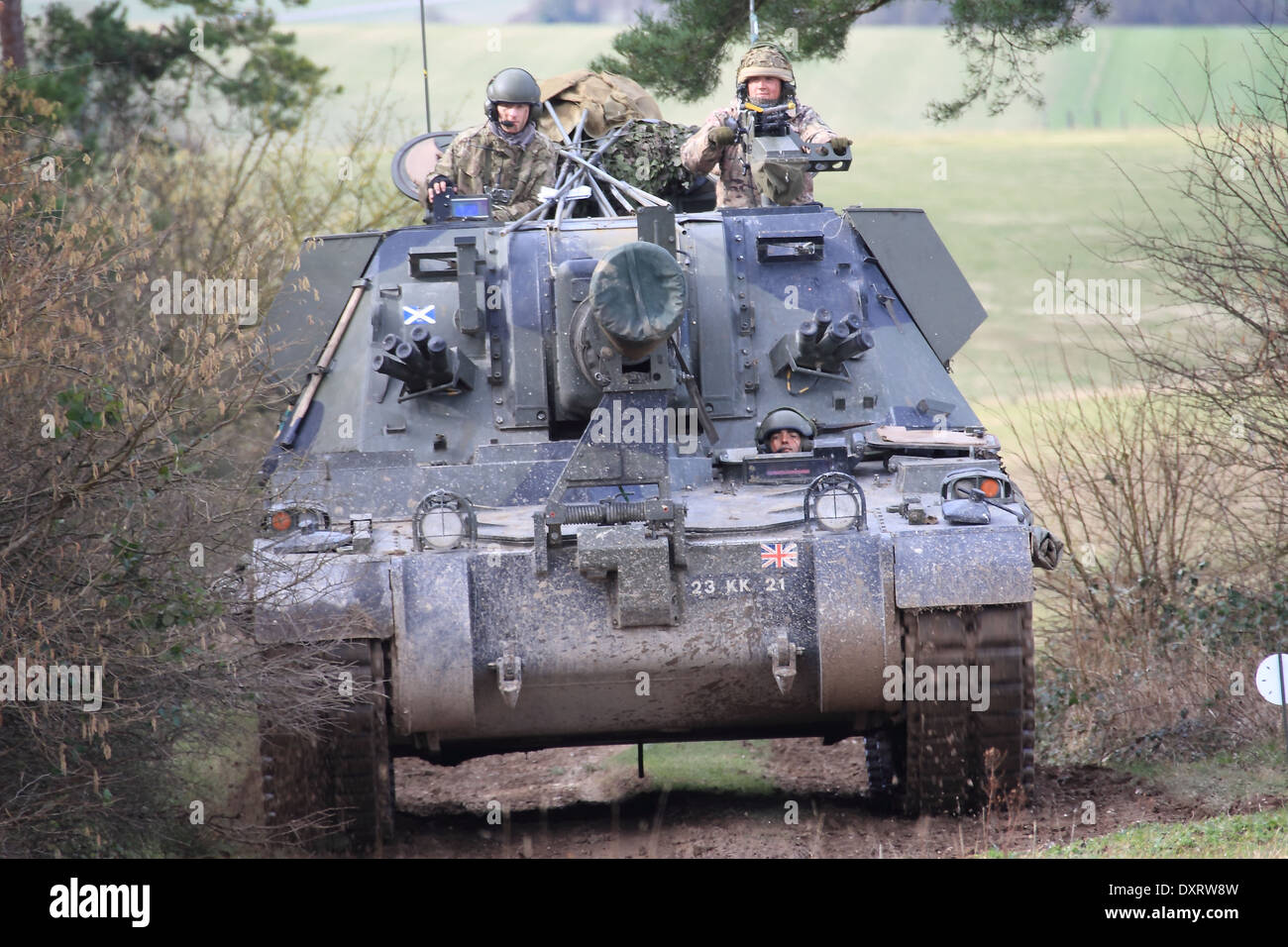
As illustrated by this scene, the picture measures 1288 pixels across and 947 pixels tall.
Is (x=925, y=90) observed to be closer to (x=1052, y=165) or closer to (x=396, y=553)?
(x=1052, y=165)

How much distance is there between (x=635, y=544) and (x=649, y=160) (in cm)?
398

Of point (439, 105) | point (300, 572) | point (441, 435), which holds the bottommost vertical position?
point (300, 572)

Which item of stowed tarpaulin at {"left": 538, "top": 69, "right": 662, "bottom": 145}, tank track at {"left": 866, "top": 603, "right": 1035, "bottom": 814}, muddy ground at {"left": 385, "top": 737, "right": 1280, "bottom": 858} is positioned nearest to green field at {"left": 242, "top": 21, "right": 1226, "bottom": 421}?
stowed tarpaulin at {"left": 538, "top": 69, "right": 662, "bottom": 145}

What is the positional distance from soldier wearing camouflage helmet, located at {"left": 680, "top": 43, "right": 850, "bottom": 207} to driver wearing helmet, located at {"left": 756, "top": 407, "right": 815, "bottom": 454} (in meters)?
1.70

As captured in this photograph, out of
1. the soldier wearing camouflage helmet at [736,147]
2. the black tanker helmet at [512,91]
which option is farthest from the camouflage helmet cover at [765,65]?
the black tanker helmet at [512,91]

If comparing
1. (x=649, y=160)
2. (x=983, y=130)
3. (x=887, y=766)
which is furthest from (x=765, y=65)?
(x=983, y=130)

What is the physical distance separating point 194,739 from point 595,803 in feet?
7.50

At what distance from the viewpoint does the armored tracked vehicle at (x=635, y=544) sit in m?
7.05

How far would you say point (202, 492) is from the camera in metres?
6.95

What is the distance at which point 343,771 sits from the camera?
7.25 meters

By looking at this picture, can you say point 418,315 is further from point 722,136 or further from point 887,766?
point 887,766

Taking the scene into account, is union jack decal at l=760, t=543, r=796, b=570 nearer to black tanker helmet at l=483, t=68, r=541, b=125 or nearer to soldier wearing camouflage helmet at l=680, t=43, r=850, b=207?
soldier wearing camouflage helmet at l=680, t=43, r=850, b=207
